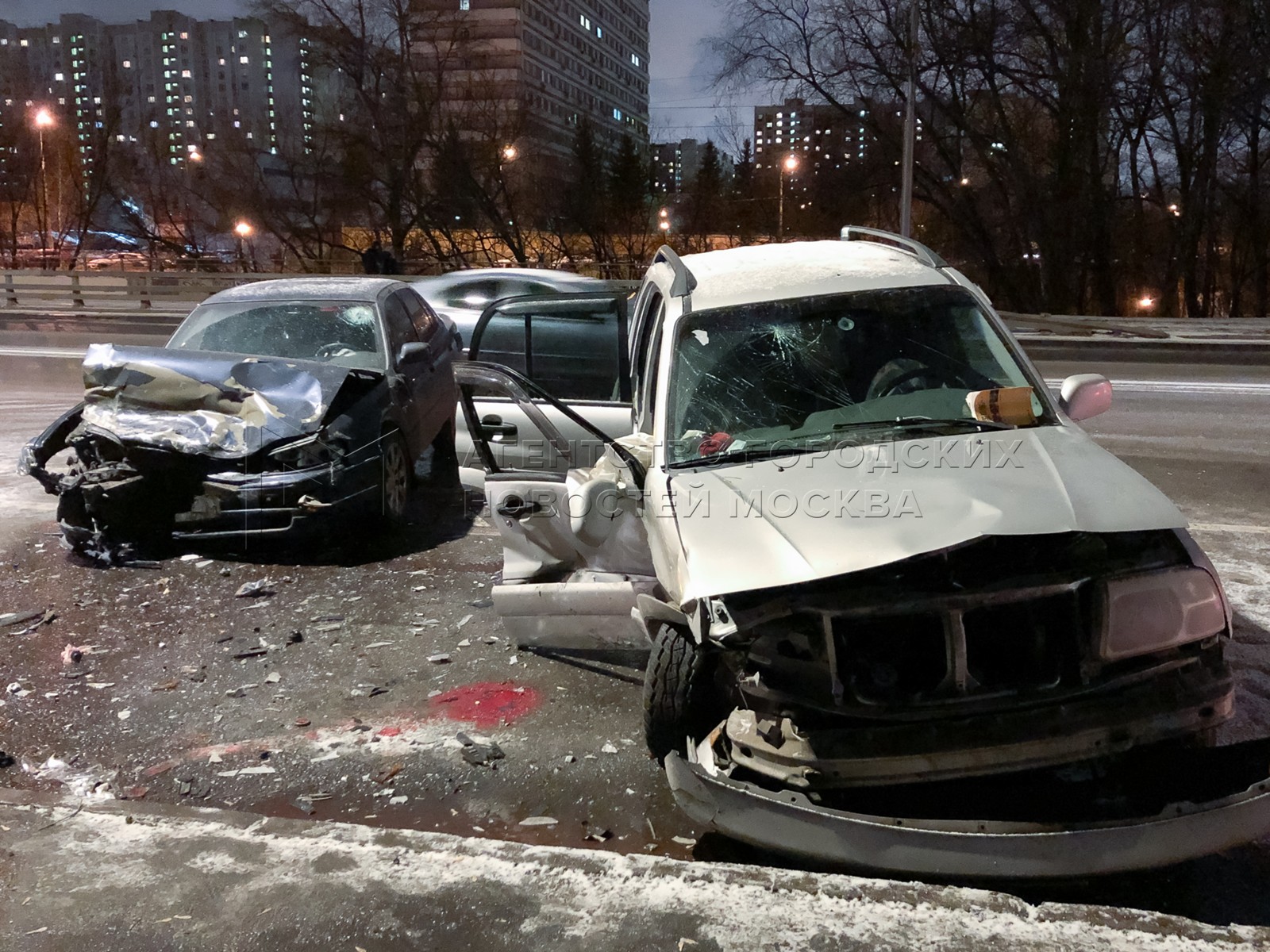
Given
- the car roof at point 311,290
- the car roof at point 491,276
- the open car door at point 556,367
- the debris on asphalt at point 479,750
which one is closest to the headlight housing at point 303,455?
the open car door at point 556,367

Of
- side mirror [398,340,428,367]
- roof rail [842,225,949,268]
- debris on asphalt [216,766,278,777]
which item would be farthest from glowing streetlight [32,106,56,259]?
debris on asphalt [216,766,278,777]

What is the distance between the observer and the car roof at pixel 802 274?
429 cm

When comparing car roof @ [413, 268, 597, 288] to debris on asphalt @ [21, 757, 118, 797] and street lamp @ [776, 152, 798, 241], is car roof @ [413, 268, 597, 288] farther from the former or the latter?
street lamp @ [776, 152, 798, 241]

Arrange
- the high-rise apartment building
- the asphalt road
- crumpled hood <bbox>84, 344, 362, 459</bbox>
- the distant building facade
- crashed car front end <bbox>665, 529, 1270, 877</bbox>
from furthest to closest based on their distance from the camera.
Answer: the distant building facade
the high-rise apartment building
crumpled hood <bbox>84, 344, 362, 459</bbox>
the asphalt road
crashed car front end <bbox>665, 529, 1270, 877</bbox>

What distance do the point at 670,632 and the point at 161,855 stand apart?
1824 mm

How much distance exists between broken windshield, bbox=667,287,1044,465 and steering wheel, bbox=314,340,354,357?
3.89m

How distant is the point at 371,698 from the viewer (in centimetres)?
444

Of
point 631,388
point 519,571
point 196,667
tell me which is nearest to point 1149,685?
point 519,571

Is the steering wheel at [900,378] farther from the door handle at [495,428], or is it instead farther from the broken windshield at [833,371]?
the door handle at [495,428]

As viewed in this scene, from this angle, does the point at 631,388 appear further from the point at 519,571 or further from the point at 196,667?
the point at 196,667

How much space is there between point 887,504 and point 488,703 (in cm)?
219

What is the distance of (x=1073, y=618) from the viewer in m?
2.75

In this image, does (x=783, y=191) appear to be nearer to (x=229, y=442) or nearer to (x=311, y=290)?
(x=311, y=290)

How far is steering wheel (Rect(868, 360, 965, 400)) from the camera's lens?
4.01 m
